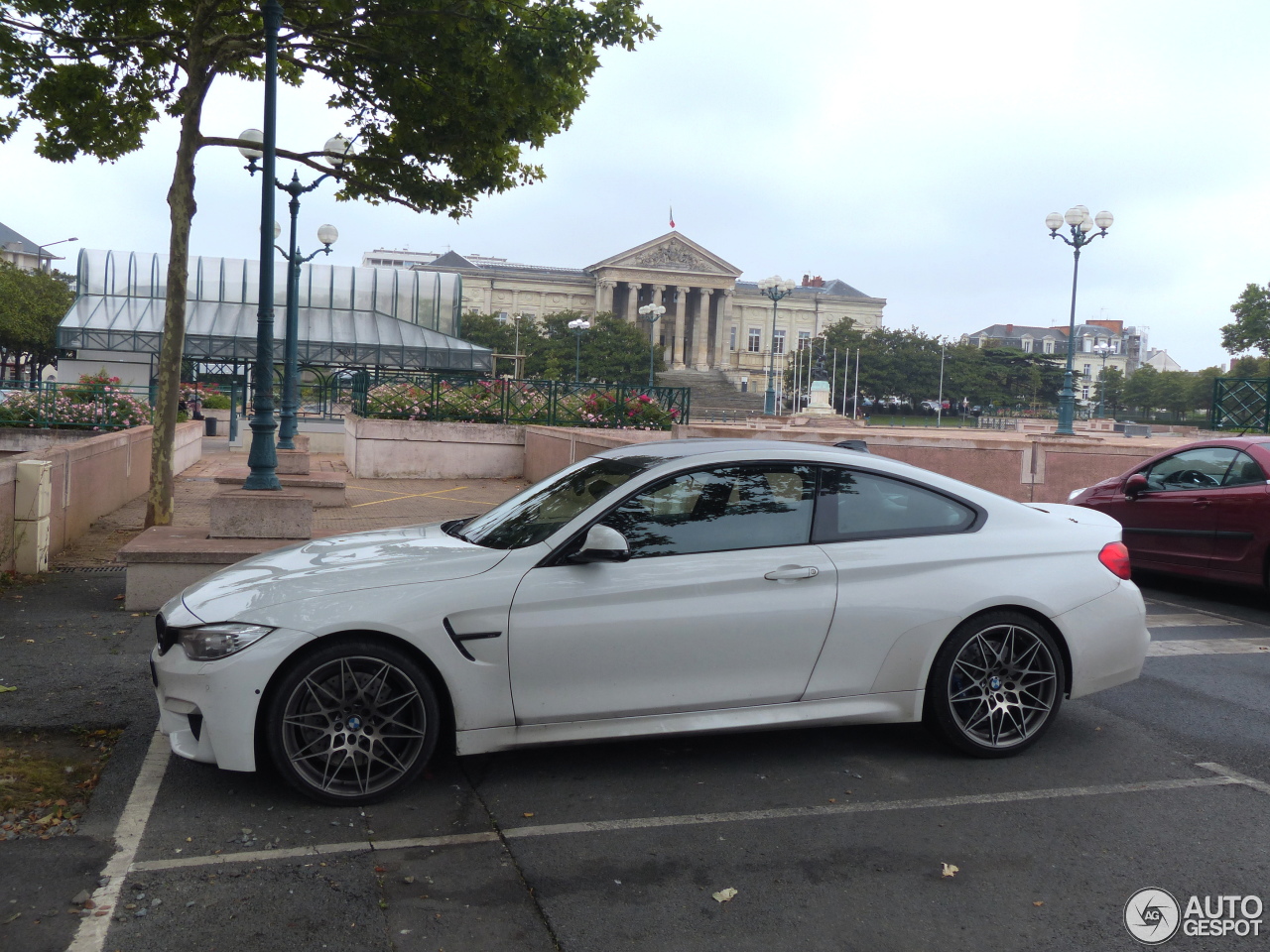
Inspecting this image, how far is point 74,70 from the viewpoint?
39.1 feet

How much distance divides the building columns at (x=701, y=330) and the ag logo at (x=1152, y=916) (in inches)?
4612

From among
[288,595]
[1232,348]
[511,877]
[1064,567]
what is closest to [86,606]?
[288,595]

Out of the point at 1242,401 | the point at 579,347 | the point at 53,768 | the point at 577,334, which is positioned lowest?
the point at 53,768

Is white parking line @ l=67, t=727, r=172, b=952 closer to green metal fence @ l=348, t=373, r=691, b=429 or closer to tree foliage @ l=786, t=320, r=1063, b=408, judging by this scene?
green metal fence @ l=348, t=373, r=691, b=429

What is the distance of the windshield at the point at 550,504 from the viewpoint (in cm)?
484

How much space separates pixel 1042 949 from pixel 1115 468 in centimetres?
1201

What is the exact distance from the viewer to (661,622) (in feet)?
14.8

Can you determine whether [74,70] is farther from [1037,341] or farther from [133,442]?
[1037,341]

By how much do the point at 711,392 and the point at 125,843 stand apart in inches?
4072

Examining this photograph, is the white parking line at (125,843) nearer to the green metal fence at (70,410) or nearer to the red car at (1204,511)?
the red car at (1204,511)

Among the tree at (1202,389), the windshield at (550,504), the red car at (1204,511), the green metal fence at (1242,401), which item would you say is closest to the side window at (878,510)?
the windshield at (550,504)

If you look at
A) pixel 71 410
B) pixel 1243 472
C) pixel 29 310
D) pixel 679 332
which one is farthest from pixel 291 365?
pixel 679 332

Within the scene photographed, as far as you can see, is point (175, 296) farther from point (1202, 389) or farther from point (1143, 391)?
point (1143, 391)

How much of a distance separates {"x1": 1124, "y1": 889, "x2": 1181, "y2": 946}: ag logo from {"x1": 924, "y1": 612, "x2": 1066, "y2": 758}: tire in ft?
4.43
